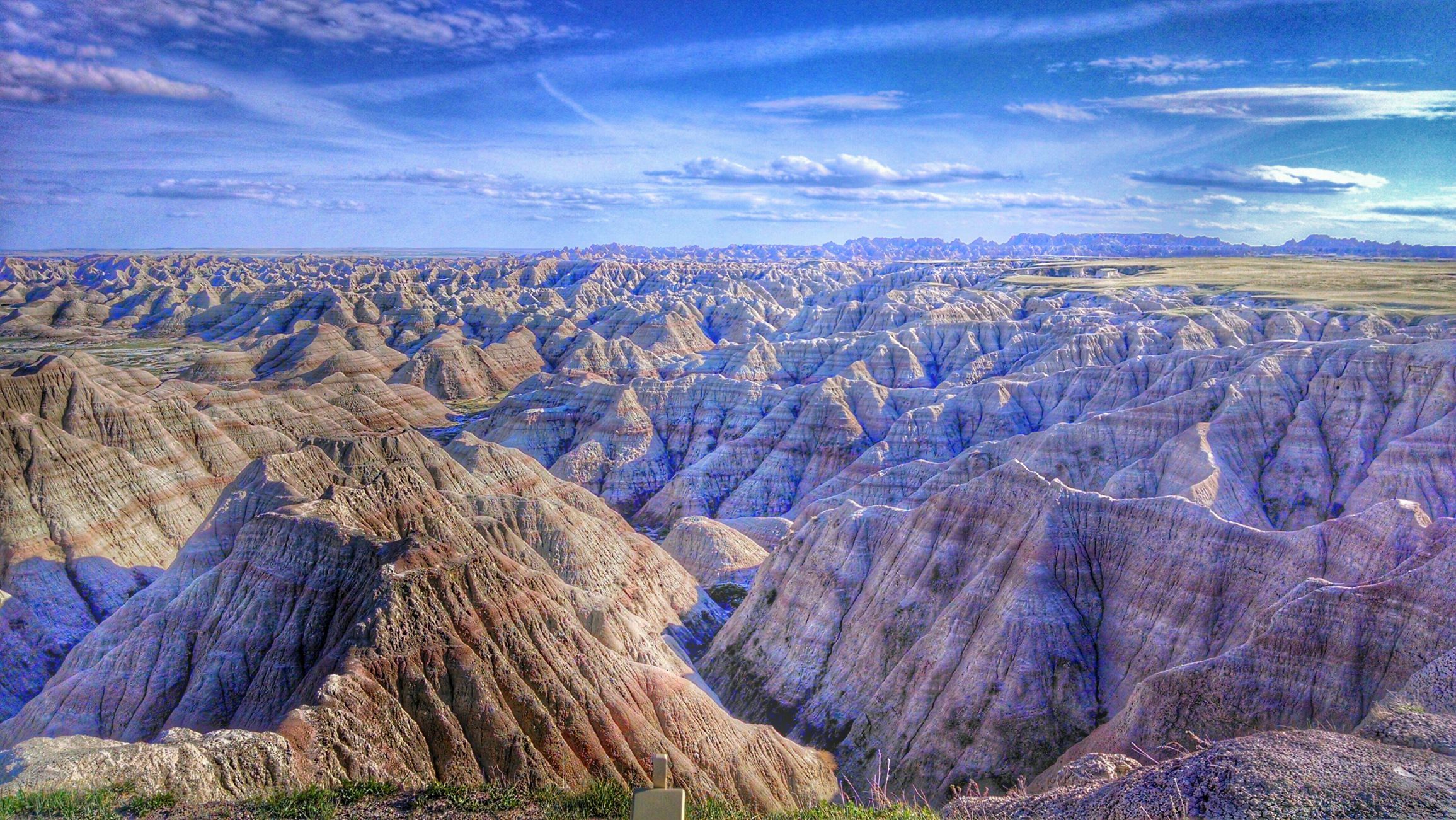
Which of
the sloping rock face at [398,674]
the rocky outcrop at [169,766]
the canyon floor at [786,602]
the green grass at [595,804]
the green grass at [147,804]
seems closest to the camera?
the green grass at [147,804]

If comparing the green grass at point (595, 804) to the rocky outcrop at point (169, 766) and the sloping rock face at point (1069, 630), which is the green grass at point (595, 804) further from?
the sloping rock face at point (1069, 630)

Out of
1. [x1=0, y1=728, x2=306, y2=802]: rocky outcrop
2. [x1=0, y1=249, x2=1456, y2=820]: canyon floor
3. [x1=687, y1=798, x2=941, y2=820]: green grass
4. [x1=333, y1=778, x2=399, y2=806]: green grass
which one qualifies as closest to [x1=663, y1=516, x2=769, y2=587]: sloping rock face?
[x1=0, y1=249, x2=1456, y2=820]: canyon floor

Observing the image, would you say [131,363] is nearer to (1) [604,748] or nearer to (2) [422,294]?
(2) [422,294]

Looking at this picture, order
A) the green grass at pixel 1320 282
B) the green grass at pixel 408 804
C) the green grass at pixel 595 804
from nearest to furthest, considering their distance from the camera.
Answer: the green grass at pixel 408 804 → the green grass at pixel 595 804 → the green grass at pixel 1320 282

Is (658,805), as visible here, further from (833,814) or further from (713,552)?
(713,552)

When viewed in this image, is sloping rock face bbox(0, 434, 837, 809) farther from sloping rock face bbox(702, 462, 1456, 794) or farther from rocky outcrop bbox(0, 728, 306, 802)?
sloping rock face bbox(702, 462, 1456, 794)

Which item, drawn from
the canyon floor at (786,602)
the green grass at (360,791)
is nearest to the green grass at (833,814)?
the canyon floor at (786,602)

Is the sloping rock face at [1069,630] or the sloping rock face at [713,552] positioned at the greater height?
the sloping rock face at [1069,630]
